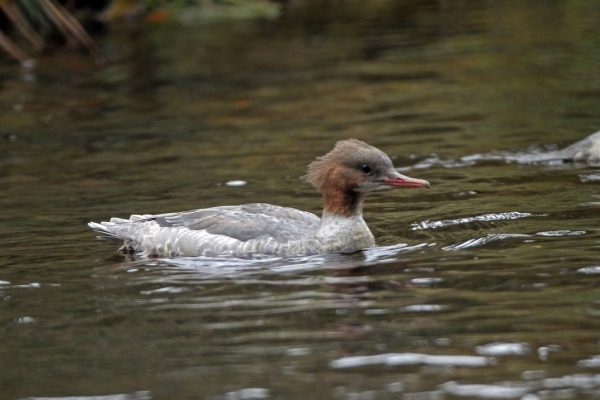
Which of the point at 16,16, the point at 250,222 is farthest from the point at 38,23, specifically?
the point at 250,222

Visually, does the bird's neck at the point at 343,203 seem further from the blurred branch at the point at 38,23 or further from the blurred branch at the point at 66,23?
the blurred branch at the point at 66,23

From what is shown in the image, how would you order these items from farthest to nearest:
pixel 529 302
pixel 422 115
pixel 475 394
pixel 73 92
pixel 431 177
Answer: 1. pixel 73 92
2. pixel 422 115
3. pixel 431 177
4. pixel 529 302
5. pixel 475 394

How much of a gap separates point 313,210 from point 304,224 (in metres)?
1.76

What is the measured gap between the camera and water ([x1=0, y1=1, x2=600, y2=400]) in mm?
7789

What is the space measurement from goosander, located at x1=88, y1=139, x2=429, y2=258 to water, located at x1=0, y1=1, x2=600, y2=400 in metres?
0.22

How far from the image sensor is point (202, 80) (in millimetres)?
21125

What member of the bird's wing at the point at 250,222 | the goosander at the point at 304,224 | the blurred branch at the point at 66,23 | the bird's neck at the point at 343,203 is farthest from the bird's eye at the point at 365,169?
the blurred branch at the point at 66,23

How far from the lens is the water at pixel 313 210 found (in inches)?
307

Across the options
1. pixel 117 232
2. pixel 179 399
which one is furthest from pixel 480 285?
pixel 117 232

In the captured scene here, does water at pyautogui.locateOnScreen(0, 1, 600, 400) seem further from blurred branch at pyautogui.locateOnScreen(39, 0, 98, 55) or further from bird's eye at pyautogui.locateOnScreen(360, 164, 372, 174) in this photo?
bird's eye at pyautogui.locateOnScreen(360, 164, 372, 174)

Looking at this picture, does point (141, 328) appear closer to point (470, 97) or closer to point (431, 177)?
point (431, 177)

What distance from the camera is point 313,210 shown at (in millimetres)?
12930

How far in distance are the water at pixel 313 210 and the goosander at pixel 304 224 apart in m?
0.22

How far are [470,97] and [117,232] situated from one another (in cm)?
747
